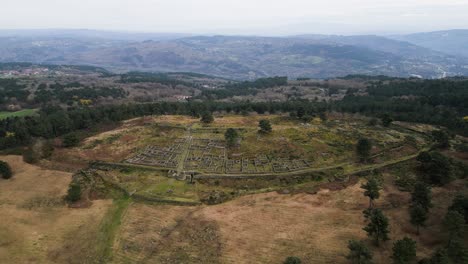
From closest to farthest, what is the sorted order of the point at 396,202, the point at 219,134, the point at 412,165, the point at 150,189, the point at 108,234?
the point at 108,234 < the point at 396,202 < the point at 150,189 < the point at 412,165 < the point at 219,134

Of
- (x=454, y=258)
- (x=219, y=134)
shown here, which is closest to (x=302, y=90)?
(x=219, y=134)

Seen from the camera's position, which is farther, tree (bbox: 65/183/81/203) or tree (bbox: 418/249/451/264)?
tree (bbox: 65/183/81/203)

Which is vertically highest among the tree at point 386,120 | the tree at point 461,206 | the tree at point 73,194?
the tree at point 386,120

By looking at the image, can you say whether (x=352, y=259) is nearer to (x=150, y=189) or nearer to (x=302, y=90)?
(x=150, y=189)

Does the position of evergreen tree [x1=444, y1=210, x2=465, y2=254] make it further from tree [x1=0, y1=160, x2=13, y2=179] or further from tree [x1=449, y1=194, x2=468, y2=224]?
tree [x1=0, y1=160, x2=13, y2=179]

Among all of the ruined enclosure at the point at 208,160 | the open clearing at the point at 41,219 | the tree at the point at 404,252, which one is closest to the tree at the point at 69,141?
the open clearing at the point at 41,219

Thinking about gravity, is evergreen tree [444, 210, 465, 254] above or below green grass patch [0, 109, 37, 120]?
above

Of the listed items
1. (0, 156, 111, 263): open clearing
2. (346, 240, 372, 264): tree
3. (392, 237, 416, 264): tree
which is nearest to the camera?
(392, 237, 416, 264): tree

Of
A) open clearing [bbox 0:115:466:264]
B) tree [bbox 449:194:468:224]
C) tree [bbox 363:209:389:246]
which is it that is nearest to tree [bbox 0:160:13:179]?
open clearing [bbox 0:115:466:264]

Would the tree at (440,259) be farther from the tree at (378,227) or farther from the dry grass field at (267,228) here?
the tree at (378,227)
